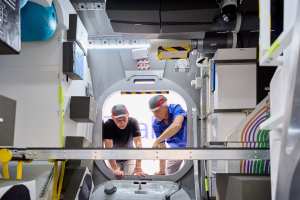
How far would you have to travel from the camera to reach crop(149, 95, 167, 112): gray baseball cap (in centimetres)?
507

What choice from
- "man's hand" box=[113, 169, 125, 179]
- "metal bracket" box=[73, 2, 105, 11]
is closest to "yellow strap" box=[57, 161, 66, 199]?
"metal bracket" box=[73, 2, 105, 11]

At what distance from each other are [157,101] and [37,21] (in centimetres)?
274

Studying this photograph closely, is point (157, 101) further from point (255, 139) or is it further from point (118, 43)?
point (255, 139)

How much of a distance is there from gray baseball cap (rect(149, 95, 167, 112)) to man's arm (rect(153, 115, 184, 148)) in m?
0.32

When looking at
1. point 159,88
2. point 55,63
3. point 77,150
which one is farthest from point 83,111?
point 159,88

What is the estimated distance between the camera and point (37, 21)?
259cm

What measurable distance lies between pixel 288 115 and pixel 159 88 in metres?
3.85

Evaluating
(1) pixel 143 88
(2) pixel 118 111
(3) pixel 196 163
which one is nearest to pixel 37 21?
(1) pixel 143 88

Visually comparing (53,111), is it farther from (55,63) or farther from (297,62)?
(297,62)

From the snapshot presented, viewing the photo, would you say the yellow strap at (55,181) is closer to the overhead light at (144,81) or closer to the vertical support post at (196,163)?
the vertical support post at (196,163)

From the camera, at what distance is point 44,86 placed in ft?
9.20

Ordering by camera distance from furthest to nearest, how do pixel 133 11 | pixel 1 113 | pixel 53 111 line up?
pixel 133 11
pixel 53 111
pixel 1 113

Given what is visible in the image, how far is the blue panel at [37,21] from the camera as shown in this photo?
256 centimetres

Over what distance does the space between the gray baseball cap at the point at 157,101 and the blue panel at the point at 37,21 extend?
8.31 ft
